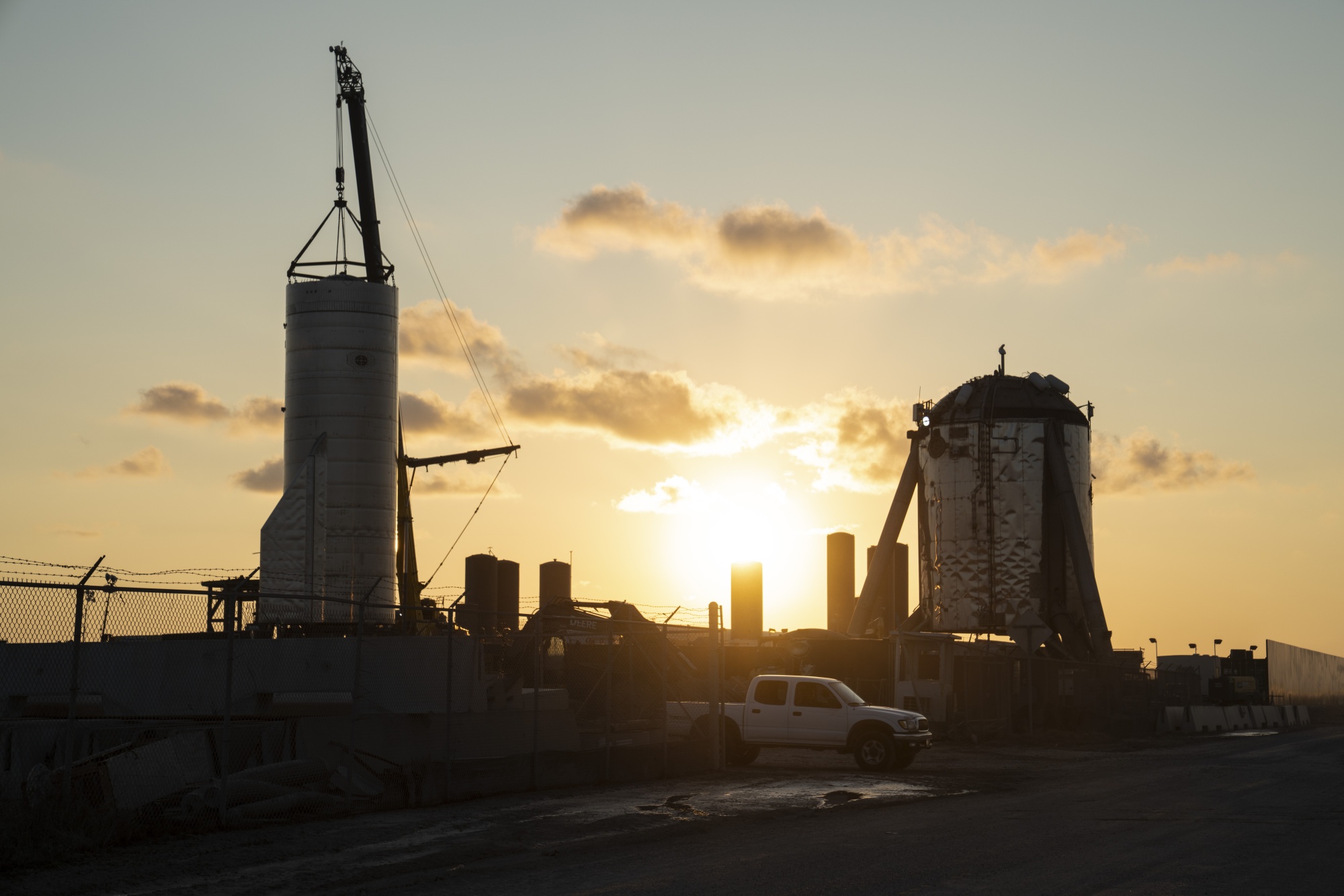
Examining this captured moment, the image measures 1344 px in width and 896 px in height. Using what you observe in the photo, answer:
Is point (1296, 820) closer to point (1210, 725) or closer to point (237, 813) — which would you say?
point (237, 813)

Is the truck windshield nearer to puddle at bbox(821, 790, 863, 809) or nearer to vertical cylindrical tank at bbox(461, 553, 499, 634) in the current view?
puddle at bbox(821, 790, 863, 809)

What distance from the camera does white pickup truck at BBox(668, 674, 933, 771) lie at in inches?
1086

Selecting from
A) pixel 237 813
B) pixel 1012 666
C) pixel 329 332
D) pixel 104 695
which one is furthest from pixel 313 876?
pixel 1012 666

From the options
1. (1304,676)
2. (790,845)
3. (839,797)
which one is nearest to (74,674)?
(790,845)

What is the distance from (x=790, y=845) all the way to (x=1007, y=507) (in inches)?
1520

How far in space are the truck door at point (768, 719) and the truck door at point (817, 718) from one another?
6.3 inches

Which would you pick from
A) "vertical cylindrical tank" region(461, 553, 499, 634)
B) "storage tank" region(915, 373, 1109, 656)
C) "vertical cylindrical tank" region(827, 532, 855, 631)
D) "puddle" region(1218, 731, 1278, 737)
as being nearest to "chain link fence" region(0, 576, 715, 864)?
"storage tank" region(915, 373, 1109, 656)

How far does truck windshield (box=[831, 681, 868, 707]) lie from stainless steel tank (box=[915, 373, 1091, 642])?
24363 mm

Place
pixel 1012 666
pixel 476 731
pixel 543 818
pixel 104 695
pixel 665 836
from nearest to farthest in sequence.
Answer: pixel 665 836 < pixel 543 818 < pixel 476 731 < pixel 104 695 < pixel 1012 666

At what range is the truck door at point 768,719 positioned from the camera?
28.2 m

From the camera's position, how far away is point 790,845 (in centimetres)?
1543

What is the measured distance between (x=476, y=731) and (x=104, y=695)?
263 inches

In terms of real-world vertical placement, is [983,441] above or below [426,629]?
above

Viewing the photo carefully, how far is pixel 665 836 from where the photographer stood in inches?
645
